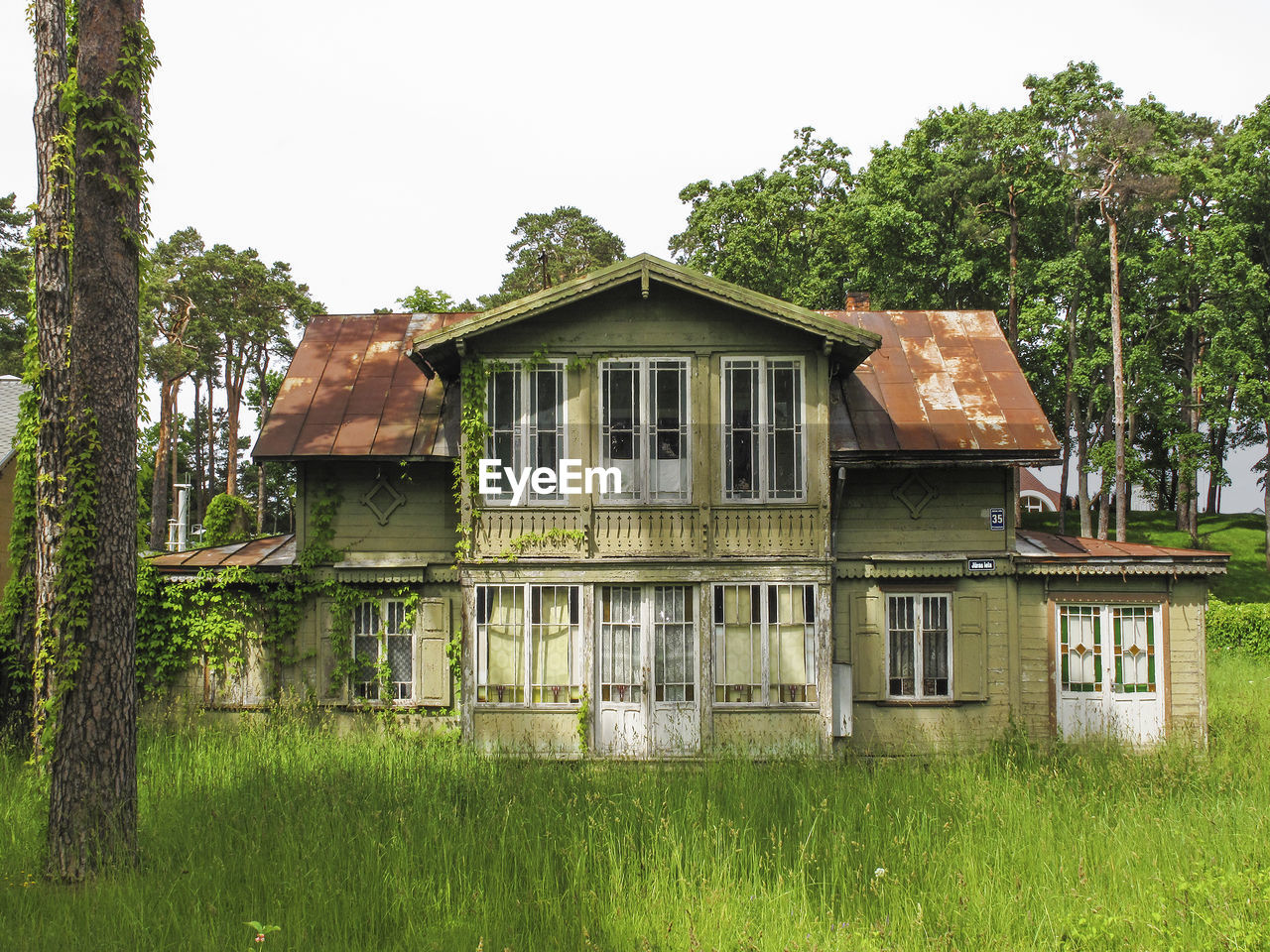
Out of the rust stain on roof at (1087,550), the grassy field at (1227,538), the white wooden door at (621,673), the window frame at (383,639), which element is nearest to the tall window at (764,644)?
the white wooden door at (621,673)

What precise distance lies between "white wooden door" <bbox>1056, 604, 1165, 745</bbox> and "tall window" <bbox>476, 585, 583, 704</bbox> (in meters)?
7.82

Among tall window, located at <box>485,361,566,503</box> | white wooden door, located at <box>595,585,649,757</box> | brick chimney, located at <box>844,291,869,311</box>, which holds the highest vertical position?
brick chimney, located at <box>844,291,869,311</box>

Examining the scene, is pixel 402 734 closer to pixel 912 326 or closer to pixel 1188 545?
pixel 912 326

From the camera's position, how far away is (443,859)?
312 inches

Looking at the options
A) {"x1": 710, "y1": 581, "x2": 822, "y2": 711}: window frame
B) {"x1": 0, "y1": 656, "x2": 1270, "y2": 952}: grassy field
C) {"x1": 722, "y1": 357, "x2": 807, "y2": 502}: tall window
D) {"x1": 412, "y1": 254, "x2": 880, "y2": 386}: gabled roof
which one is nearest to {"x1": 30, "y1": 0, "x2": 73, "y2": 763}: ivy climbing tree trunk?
{"x1": 0, "y1": 656, "x2": 1270, "y2": 952}: grassy field

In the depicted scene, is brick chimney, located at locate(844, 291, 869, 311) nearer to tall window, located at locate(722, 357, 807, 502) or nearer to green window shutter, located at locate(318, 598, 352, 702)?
tall window, located at locate(722, 357, 807, 502)

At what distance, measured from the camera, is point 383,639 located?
48.3 ft

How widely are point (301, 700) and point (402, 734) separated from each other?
185 centimetres

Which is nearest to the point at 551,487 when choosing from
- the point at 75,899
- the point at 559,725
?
the point at 559,725

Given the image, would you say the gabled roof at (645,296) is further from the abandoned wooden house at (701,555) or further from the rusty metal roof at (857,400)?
the rusty metal roof at (857,400)

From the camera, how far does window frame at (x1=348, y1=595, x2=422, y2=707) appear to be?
47.6 ft

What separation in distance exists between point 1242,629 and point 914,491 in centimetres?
1484

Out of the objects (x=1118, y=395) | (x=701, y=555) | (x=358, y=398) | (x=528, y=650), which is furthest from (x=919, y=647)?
(x=1118, y=395)

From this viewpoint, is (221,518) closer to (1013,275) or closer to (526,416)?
(526,416)
